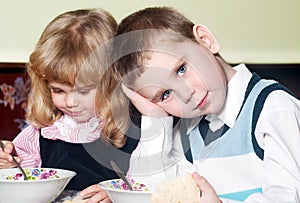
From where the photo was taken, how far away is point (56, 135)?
5.86 ft

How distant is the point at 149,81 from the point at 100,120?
45cm

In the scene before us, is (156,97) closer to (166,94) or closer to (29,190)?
(166,94)

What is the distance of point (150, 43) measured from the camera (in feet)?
4.38

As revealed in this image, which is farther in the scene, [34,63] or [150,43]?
[34,63]

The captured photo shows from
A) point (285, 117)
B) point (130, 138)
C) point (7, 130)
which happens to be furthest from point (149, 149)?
point (7, 130)

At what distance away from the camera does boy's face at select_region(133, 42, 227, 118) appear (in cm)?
129

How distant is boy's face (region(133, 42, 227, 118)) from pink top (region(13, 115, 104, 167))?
42 centimetres

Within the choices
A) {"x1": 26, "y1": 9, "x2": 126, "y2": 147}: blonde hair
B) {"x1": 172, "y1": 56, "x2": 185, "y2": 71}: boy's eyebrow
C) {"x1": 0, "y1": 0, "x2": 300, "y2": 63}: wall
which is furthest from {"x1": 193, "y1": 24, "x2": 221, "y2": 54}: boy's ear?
{"x1": 0, "y1": 0, "x2": 300, "y2": 63}: wall

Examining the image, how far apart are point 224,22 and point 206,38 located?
1.15 meters

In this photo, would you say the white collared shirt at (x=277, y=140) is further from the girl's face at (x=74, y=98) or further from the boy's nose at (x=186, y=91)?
the girl's face at (x=74, y=98)

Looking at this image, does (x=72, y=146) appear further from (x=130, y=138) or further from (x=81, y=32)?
(x=81, y=32)

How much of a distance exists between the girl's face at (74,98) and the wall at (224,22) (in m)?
0.73

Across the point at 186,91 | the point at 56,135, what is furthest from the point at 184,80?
the point at 56,135

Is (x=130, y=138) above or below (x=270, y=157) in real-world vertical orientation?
below
